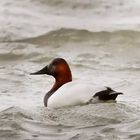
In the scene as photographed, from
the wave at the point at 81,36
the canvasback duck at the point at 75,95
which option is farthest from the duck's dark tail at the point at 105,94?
the wave at the point at 81,36

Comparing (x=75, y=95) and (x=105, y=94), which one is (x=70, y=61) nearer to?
(x=75, y=95)

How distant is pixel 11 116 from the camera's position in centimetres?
886

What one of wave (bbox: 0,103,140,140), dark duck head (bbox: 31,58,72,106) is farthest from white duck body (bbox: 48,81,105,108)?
dark duck head (bbox: 31,58,72,106)

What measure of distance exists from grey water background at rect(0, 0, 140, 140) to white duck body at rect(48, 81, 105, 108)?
0.19m

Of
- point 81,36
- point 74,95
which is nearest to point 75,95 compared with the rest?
point 74,95

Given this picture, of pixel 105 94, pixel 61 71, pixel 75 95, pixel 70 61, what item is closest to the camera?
pixel 105 94

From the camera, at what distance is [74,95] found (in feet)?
32.3

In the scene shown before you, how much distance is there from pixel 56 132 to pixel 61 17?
8.89 m

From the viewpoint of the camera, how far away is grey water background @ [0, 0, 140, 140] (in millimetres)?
8352

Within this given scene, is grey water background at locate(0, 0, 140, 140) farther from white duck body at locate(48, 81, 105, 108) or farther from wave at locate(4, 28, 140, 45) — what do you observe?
white duck body at locate(48, 81, 105, 108)

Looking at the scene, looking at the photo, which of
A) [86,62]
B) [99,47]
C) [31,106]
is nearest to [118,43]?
[99,47]

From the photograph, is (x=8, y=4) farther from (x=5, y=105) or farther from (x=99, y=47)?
(x=5, y=105)

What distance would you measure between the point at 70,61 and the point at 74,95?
3883 mm

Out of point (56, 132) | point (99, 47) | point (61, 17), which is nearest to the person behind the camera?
point (56, 132)
